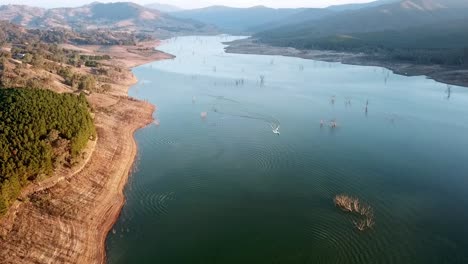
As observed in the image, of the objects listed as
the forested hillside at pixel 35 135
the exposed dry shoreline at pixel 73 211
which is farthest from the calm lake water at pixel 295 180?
the forested hillside at pixel 35 135

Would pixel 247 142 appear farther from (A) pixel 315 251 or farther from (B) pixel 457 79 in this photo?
(B) pixel 457 79

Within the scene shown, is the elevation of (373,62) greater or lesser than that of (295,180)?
greater

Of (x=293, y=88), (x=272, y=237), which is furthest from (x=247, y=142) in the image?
(x=293, y=88)

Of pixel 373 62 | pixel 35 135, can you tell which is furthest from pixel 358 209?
pixel 373 62

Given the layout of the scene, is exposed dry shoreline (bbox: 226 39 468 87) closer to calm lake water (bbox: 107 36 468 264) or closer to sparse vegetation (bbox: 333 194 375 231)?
calm lake water (bbox: 107 36 468 264)

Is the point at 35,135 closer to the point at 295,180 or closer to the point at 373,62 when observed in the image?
the point at 295,180
